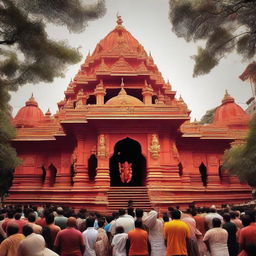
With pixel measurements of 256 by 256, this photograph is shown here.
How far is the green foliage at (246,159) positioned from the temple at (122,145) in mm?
2528

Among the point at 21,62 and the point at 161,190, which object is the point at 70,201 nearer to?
the point at 161,190

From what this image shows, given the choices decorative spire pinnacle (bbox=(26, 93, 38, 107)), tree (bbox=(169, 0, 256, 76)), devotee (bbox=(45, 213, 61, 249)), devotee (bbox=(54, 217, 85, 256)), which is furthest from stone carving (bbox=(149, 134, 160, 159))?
decorative spire pinnacle (bbox=(26, 93, 38, 107))

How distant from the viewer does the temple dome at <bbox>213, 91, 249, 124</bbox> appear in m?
23.2

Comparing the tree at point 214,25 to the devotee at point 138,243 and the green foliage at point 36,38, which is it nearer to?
the green foliage at point 36,38

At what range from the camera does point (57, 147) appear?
1962 centimetres

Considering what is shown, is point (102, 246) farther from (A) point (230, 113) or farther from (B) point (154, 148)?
(A) point (230, 113)

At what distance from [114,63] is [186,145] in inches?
348

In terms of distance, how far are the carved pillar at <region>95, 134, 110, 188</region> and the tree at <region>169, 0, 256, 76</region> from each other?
8513mm

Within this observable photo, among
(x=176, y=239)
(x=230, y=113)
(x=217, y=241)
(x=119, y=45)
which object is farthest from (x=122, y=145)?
(x=176, y=239)

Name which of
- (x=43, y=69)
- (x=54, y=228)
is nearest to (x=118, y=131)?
(x=43, y=69)

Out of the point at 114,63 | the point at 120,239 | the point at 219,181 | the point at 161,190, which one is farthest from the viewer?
the point at 114,63

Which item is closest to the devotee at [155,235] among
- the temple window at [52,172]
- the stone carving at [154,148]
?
the stone carving at [154,148]

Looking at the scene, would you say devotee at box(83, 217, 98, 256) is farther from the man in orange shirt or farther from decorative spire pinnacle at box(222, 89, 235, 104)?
decorative spire pinnacle at box(222, 89, 235, 104)

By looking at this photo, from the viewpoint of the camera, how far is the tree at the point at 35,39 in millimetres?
7199
